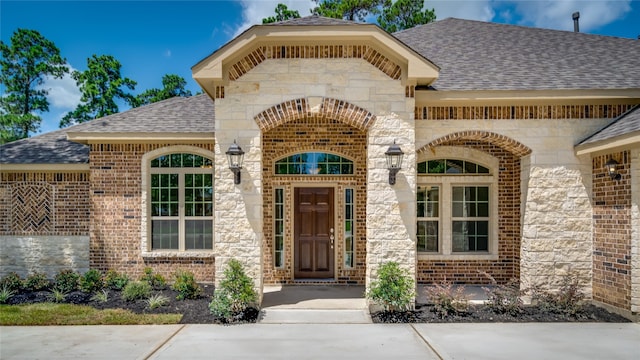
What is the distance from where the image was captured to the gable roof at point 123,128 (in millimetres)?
8641

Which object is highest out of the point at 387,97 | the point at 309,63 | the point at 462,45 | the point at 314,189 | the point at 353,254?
the point at 462,45

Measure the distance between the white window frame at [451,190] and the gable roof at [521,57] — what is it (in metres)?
1.61

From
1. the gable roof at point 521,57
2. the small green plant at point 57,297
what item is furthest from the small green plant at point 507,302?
the small green plant at point 57,297

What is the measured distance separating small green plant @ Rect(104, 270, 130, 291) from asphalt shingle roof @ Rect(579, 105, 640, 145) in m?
9.24

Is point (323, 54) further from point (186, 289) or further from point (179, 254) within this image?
point (179, 254)

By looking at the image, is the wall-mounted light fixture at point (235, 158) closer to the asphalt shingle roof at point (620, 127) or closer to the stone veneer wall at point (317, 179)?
the stone veneer wall at point (317, 179)

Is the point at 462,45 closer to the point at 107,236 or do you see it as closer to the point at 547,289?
the point at 547,289

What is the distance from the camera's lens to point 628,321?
6.48m

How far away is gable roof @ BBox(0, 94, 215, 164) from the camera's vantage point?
8.64 metres

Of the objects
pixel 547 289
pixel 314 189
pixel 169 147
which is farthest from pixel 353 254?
pixel 169 147

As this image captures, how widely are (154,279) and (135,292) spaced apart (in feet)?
3.50

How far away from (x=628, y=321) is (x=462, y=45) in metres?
6.79

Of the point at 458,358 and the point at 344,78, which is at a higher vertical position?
the point at 344,78

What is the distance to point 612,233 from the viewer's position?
682 cm
